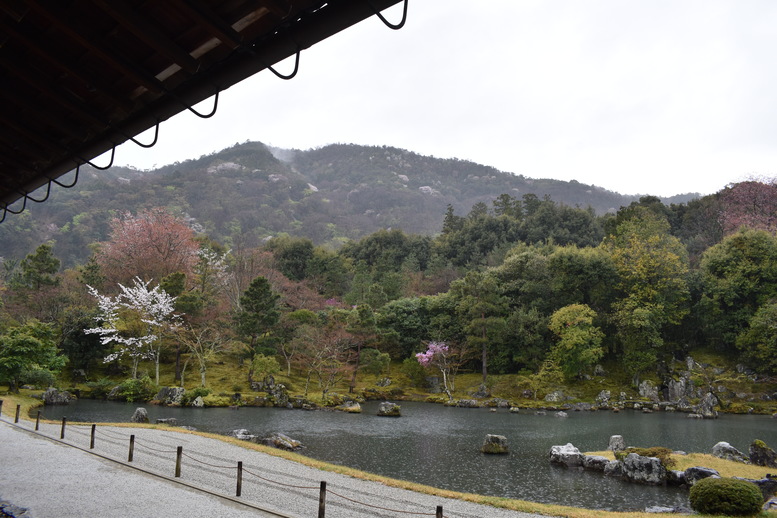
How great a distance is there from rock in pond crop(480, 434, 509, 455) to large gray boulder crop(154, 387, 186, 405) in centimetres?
1785

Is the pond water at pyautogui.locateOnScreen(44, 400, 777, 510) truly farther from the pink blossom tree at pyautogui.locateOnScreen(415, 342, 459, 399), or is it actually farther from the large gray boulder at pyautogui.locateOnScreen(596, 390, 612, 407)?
the pink blossom tree at pyautogui.locateOnScreen(415, 342, 459, 399)

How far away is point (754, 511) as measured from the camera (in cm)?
881

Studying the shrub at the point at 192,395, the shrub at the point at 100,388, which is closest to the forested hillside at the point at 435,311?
the shrub at the point at 100,388

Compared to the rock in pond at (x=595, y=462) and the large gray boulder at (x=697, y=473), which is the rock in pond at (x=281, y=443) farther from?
the large gray boulder at (x=697, y=473)

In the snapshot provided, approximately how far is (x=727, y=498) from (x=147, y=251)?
40.5m

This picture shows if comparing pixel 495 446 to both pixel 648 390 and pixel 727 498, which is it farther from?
pixel 648 390

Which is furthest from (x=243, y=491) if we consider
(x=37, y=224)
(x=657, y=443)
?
(x=37, y=224)

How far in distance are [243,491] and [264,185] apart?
10996cm

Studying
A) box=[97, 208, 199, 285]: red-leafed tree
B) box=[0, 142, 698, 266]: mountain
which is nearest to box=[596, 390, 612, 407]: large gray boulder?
box=[97, 208, 199, 285]: red-leafed tree

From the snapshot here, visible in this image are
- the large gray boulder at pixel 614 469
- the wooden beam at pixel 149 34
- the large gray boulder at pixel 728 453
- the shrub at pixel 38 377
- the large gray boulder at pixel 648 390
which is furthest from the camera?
the large gray boulder at pixel 648 390

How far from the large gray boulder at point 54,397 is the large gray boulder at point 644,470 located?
2616 centimetres

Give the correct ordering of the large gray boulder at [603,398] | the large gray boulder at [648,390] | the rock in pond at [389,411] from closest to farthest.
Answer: the rock in pond at [389,411] < the large gray boulder at [603,398] < the large gray boulder at [648,390]

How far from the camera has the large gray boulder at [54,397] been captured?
75.5ft

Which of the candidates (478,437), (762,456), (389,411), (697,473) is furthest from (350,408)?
(762,456)
